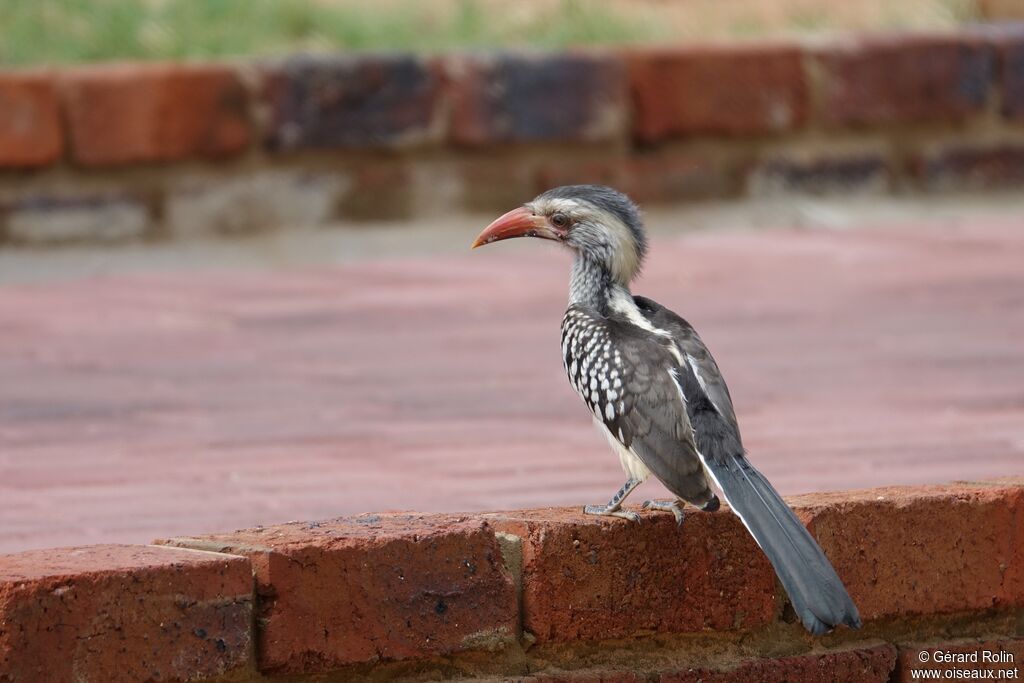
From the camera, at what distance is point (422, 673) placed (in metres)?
3.03

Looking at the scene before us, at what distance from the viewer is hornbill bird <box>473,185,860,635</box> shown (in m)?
2.84

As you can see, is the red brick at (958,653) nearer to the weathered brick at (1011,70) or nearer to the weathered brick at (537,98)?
the weathered brick at (537,98)

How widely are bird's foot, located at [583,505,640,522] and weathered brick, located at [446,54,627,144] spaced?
14.2 ft

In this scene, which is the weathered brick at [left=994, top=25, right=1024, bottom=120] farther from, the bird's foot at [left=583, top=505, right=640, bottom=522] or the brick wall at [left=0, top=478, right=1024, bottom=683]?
the bird's foot at [left=583, top=505, right=640, bottom=522]

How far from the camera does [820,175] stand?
7.96 meters

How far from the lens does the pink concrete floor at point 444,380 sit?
384 cm

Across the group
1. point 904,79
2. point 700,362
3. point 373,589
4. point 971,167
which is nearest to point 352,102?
point 904,79

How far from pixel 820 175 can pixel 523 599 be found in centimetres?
513

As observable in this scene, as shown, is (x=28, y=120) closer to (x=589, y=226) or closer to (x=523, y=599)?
(x=589, y=226)

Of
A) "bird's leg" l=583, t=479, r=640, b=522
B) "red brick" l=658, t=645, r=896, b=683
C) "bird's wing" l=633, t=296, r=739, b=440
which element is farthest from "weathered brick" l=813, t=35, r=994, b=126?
"bird's leg" l=583, t=479, r=640, b=522

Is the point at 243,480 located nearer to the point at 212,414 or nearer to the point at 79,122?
the point at 212,414

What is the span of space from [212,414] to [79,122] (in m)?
2.49

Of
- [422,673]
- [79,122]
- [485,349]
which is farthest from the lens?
[79,122]

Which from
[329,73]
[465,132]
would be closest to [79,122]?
[329,73]
